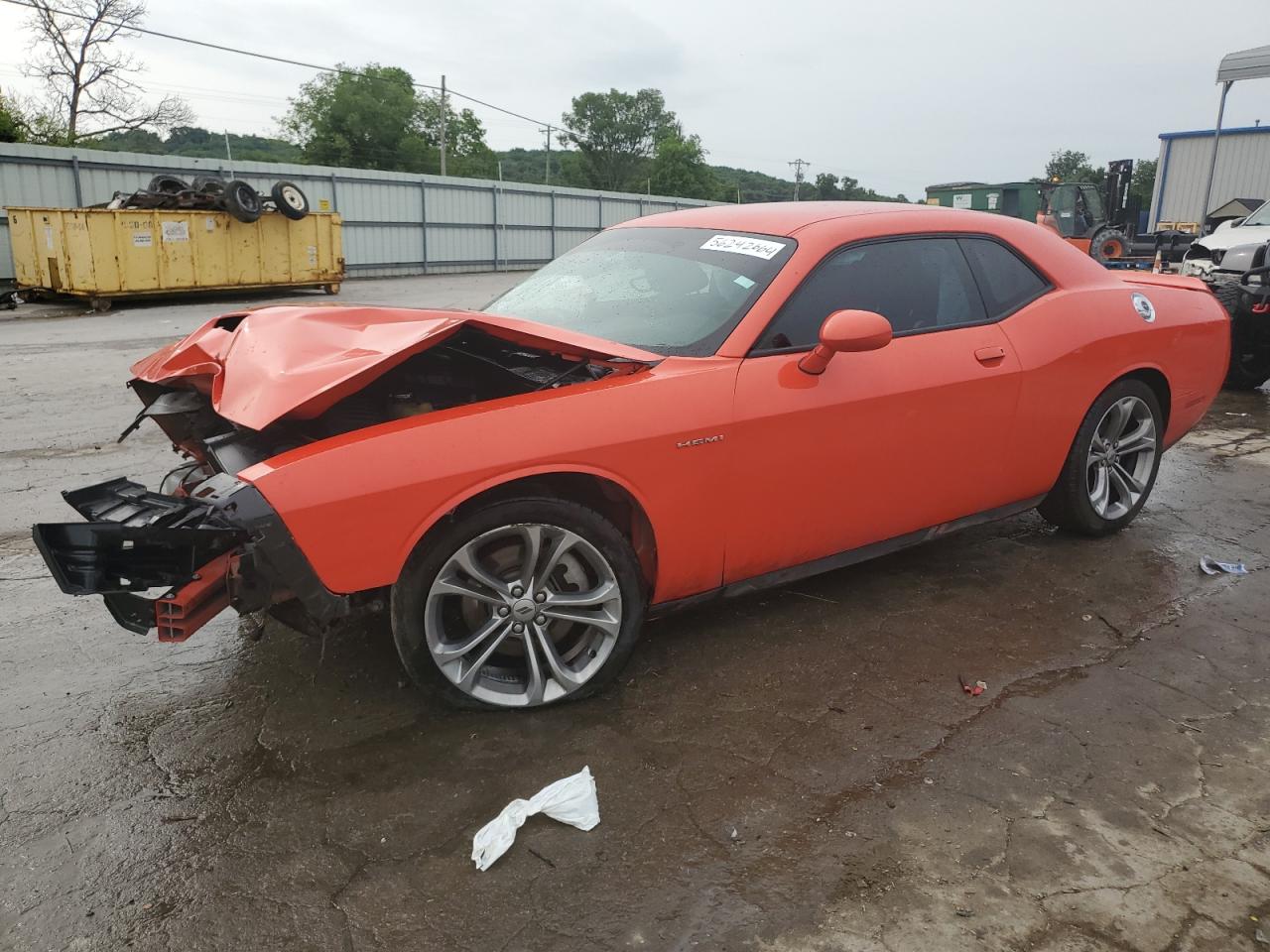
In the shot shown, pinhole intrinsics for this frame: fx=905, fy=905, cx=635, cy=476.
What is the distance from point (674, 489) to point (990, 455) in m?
1.56

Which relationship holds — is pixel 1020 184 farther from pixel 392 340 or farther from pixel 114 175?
pixel 392 340

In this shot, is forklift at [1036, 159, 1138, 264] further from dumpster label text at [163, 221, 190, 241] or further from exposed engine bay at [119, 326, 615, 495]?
exposed engine bay at [119, 326, 615, 495]

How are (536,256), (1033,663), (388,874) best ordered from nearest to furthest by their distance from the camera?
(388,874), (1033,663), (536,256)

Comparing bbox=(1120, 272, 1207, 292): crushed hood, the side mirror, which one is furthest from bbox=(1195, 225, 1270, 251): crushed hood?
the side mirror

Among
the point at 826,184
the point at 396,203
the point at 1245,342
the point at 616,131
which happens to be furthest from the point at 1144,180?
the point at 1245,342

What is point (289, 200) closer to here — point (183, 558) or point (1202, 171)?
point (183, 558)

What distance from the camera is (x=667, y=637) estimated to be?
338 centimetres

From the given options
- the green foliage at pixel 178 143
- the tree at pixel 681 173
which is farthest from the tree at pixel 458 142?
the tree at pixel 681 173

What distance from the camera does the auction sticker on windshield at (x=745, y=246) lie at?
→ 3352mm

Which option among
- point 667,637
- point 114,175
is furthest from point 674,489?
point 114,175

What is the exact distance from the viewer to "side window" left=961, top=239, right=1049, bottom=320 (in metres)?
3.80

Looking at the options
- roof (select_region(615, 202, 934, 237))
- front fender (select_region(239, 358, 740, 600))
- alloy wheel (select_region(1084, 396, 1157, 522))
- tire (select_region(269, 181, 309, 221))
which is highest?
tire (select_region(269, 181, 309, 221))

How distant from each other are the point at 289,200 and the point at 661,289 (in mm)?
16929

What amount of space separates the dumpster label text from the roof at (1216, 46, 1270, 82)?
53.8 feet
